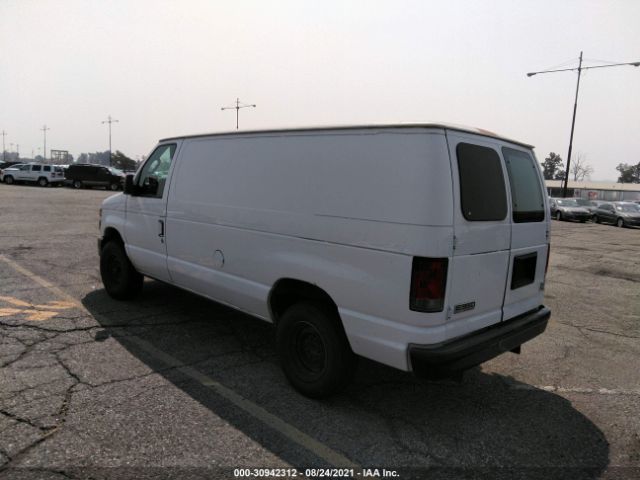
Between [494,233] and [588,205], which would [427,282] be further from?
[588,205]

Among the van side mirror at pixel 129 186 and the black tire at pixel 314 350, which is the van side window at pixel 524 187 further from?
the van side mirror at pixel 129 186

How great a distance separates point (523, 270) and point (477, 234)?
0.89 meters

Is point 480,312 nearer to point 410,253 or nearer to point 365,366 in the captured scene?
point 410,253

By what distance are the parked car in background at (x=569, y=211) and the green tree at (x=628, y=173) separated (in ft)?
409

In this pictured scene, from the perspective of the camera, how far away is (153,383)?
3.81 m

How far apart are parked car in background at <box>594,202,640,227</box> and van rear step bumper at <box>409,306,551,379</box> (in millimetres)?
26891

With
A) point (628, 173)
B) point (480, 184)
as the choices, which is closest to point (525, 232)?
point (480, 184)

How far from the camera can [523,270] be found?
3.81 metres

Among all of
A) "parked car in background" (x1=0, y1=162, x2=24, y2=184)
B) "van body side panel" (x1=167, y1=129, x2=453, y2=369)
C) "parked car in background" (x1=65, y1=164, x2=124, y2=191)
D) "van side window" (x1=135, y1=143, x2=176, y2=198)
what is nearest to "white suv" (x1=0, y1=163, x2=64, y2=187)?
"parked car in background" (x1=0, y1=162, x2=24, y2=184)

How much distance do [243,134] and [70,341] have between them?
9.00 ft

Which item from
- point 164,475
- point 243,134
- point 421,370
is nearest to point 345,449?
point 421,370

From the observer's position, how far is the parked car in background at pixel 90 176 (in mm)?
37688

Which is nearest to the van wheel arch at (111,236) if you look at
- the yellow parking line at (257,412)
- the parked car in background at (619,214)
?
the yellow parking line at (257,412)

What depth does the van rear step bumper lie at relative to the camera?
2.97 meters
